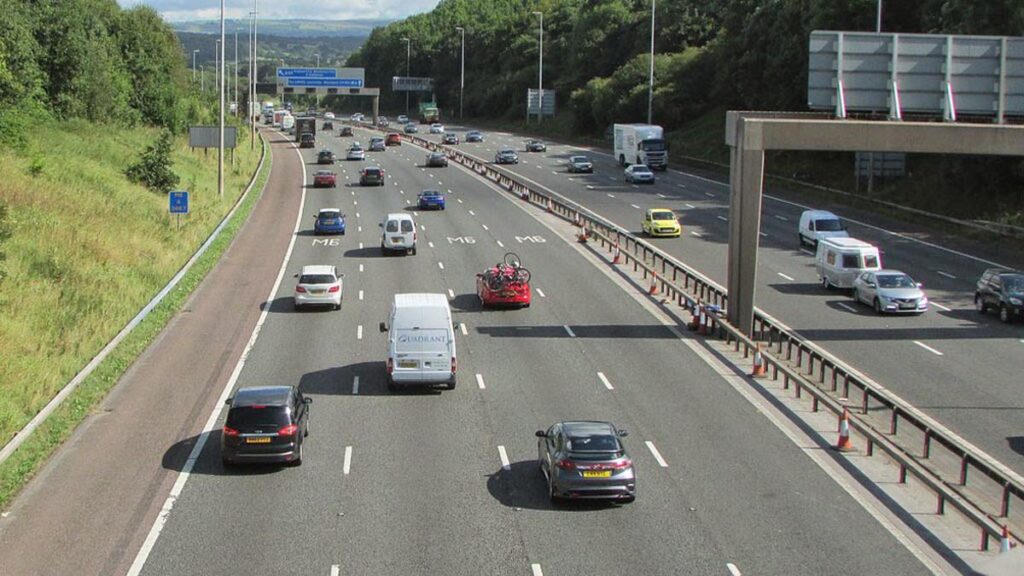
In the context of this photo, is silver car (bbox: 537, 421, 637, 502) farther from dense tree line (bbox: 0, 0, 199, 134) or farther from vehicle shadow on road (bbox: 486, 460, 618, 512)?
dense tree line (bbox: 0, 0, 199, 134)

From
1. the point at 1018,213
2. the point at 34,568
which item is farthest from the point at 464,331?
the point at 1018,213

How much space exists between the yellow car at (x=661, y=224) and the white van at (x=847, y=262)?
47.6ft

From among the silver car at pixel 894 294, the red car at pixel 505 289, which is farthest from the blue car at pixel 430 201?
the silver car at pixel 894 294

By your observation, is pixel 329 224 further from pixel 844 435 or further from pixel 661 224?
pixel 844 435

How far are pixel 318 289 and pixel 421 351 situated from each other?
42.5ft

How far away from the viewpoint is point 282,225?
68812mm

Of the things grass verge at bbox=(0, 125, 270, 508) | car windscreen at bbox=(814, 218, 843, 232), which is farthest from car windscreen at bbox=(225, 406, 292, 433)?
car windscreen at bbox=(814, 218, 843, 232)

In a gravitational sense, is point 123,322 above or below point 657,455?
above

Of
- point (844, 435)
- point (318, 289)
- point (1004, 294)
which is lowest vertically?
point (844, 435)

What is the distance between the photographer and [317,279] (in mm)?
45375

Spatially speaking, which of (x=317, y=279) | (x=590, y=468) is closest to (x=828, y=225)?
(x=317, y=279)

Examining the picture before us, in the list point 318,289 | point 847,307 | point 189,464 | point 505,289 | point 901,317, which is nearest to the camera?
point 189,464

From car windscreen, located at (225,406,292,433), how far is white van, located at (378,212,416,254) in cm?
3189

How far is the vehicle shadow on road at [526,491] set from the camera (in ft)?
79.7
